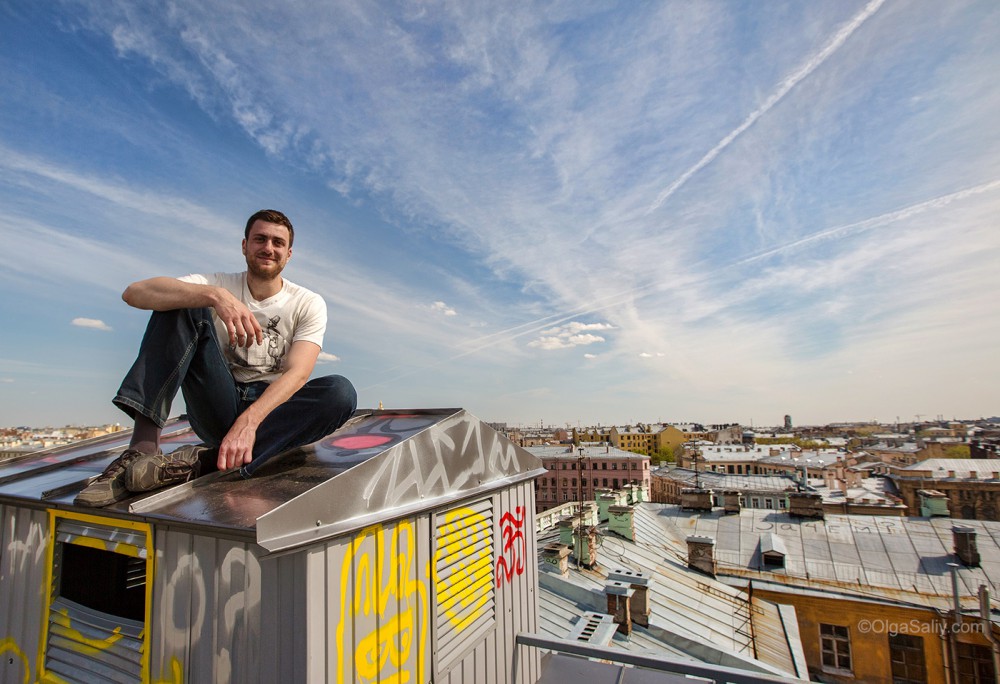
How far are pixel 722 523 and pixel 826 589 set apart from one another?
556 centimetres

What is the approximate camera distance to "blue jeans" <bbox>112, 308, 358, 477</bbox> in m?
3.16

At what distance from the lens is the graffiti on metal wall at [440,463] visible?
3146 millimetres

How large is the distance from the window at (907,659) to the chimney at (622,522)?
26.2 ft

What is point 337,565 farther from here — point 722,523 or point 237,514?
point 722,523

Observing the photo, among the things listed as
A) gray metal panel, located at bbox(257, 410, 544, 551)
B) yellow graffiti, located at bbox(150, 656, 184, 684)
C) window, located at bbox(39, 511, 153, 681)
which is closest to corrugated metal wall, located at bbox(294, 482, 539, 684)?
gray metal panel, located at bbox(257, 410, 544, 551)

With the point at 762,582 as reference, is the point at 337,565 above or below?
above

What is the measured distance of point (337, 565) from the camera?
2.73 meters

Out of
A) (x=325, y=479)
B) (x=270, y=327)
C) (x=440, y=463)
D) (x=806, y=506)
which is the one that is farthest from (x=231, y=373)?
(x=806, y=506)

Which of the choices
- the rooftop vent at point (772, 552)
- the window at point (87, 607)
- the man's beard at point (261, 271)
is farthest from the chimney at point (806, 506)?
the window at point (87, 607)

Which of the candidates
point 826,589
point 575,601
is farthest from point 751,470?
point 575,601

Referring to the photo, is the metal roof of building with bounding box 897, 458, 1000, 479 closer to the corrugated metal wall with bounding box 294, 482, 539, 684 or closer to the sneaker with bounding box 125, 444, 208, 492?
the corrugated metal wall with bounding box 294, 482, 539, 684

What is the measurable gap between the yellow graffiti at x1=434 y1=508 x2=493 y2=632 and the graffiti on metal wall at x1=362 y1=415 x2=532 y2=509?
31 centimetres

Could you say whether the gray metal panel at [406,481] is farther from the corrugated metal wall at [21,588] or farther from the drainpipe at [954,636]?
the drainpipe at [954,636]

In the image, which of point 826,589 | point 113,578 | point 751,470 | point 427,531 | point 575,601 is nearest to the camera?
point 427,531
